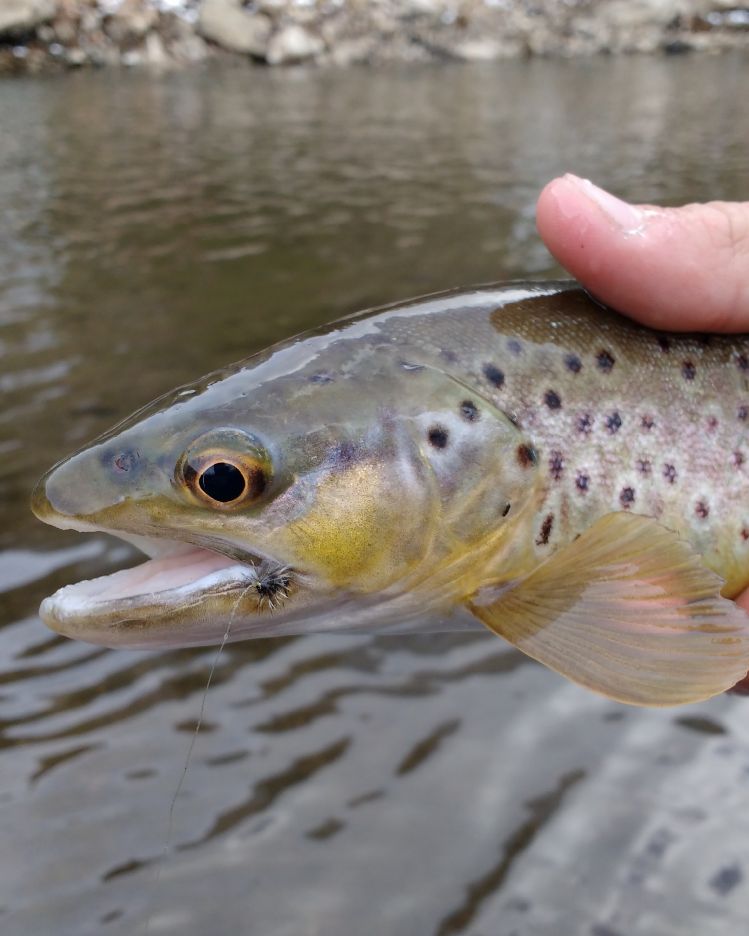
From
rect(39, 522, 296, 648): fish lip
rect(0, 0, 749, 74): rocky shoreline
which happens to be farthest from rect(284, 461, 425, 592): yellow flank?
rect(0, 0, 749, 74): rocky shoreline

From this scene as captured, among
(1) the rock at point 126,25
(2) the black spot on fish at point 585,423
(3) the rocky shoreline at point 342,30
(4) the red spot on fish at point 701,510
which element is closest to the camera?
(2) the black spot on fish at point 585,423

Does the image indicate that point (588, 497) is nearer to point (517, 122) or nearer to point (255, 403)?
point (255, 403)

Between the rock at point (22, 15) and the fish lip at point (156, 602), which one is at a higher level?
the rock at point (22, 15)

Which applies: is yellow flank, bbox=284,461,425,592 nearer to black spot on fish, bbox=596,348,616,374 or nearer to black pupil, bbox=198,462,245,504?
black pupil, bbox=198,462,245,504

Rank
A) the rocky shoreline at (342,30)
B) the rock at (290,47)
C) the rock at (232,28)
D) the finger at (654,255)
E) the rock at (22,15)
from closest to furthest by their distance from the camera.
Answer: the finger at (654,255)
the rock at (22,15)
the rocky shoreline at (342,30)
the rock at (232,28)
the rock at (290,47)

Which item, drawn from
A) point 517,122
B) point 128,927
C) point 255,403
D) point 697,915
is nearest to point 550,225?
point 255,403

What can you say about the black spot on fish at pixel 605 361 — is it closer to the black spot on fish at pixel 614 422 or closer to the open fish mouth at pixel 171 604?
the black spot on fish at pixel 614 422

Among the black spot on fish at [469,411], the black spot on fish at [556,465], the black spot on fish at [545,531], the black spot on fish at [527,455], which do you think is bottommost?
the black spot on fish at [545,531]

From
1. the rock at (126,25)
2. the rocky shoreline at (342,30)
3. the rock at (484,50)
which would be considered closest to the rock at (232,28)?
the rocky shoreline at (342,30)
